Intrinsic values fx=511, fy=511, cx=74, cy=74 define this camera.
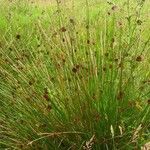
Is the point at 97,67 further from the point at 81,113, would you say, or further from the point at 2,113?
the point at 2,113

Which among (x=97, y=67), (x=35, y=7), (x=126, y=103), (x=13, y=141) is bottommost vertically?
(x=13, y=141)

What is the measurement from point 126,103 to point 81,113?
356 mm

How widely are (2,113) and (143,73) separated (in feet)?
3.71

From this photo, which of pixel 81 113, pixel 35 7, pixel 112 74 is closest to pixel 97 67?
pixel 112 74

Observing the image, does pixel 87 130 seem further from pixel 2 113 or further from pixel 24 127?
pixel 2 113

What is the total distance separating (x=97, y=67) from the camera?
12.0ft

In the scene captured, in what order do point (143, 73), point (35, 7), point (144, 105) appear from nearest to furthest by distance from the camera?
point (144, 105) → point (143, 73) → point (35, 7)

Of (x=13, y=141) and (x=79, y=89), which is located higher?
(x=79, y=89)


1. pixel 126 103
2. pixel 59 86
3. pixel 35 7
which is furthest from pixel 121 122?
pixel 35 7

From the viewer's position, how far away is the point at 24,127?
11.5ft

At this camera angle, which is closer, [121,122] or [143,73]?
[121,122]

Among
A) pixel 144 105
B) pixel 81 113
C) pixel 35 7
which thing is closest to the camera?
pixel 81 113

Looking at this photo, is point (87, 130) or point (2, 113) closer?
point (87, 130)

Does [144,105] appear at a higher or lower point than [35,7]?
lower
